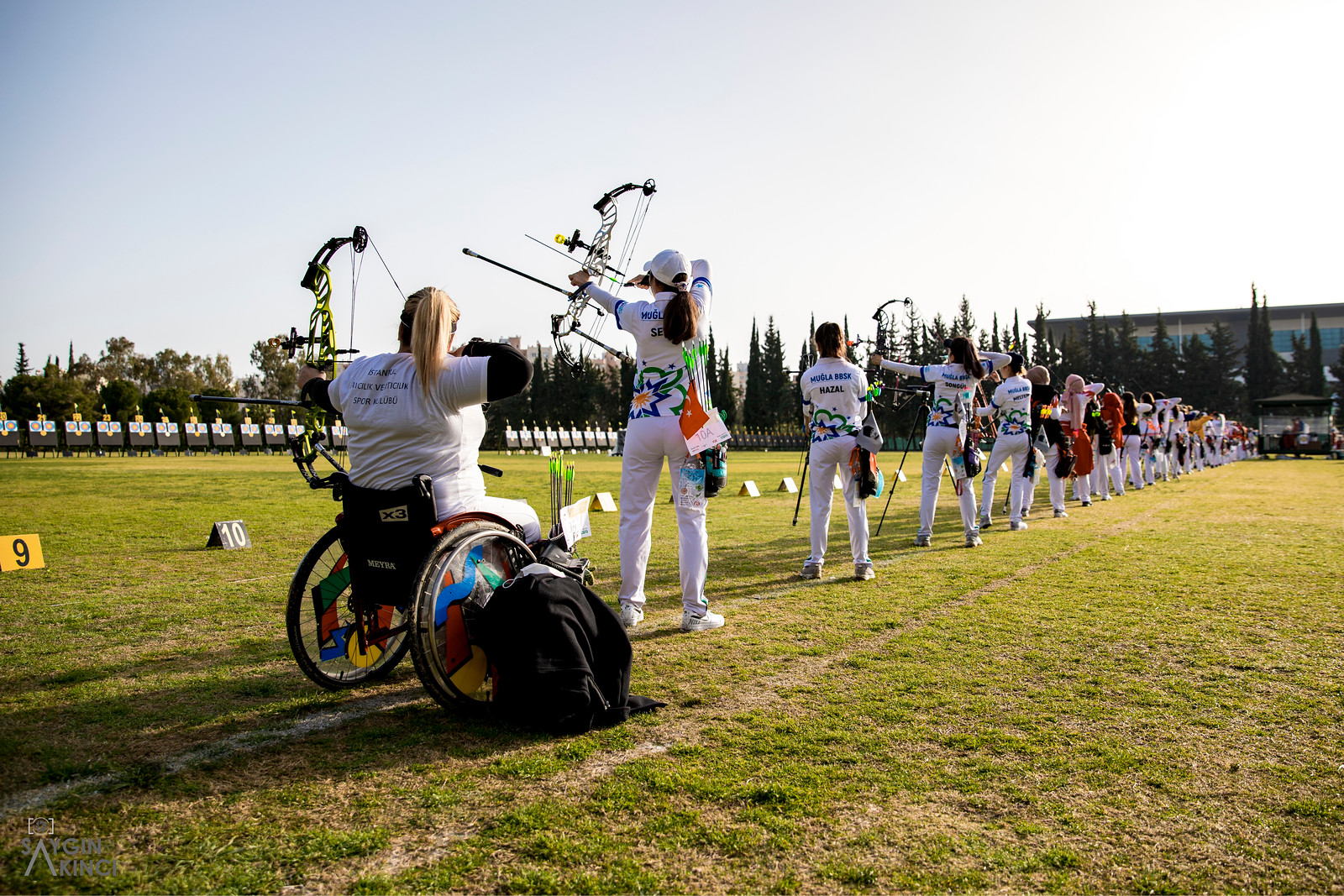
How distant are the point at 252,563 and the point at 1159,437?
23.7m

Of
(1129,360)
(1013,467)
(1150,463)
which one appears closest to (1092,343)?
(1129,360)

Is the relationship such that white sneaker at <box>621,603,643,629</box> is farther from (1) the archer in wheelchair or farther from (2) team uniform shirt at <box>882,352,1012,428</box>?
(2) team uniform shirt at <box>882,352,1012,428</box>

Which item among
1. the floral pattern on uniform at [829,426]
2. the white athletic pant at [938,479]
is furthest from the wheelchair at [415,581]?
the white athletic pant at [938,479]

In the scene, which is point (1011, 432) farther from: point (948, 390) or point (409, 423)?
point (409, 423)

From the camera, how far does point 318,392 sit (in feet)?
14.5

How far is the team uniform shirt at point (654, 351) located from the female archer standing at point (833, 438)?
2.57 metres

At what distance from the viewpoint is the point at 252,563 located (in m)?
8.37

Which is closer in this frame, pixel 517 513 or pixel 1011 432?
pixel 517 513

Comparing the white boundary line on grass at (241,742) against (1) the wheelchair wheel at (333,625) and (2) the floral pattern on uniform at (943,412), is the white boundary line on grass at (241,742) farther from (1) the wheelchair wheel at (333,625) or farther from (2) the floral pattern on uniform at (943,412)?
(2) the floral pattern on uniform at (943,412)

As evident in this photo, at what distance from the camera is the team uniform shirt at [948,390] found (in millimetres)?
9727

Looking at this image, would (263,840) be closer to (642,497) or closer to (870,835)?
(870,835)

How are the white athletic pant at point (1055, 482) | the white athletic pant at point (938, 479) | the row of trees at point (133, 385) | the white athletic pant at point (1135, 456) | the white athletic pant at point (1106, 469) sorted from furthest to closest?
the row of trees at point (133, 385) → the white athletic pant at point (1135, 456) → the white athletic pant at point (1106, 469) → the white athletic pant at point (1055, 482) → the white athletic pant at point (938, 479)

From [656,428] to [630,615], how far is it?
4.25ft

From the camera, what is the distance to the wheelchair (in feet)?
11.8
